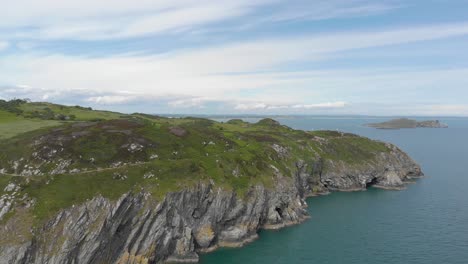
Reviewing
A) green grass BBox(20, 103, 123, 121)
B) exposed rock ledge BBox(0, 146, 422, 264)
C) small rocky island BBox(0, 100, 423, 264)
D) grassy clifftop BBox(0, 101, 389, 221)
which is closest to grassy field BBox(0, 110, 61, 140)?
grassy clifftop BBox(0, 101, 389, 221)

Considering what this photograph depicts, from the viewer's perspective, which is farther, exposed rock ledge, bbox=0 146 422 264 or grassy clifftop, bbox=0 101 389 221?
grassy clifftop, bbox=0 101 389 221

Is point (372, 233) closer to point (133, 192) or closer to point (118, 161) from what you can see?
point (133, 192)

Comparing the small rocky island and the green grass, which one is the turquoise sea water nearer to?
the small rocky island

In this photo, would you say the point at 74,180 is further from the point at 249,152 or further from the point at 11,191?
the point at 249,152

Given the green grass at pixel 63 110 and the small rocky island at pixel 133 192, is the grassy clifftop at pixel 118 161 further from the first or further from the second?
the green grass at pixel 63 110

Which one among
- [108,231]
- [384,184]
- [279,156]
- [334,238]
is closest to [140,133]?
[108,231]

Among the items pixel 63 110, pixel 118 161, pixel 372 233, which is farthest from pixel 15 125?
pixel 372 233
